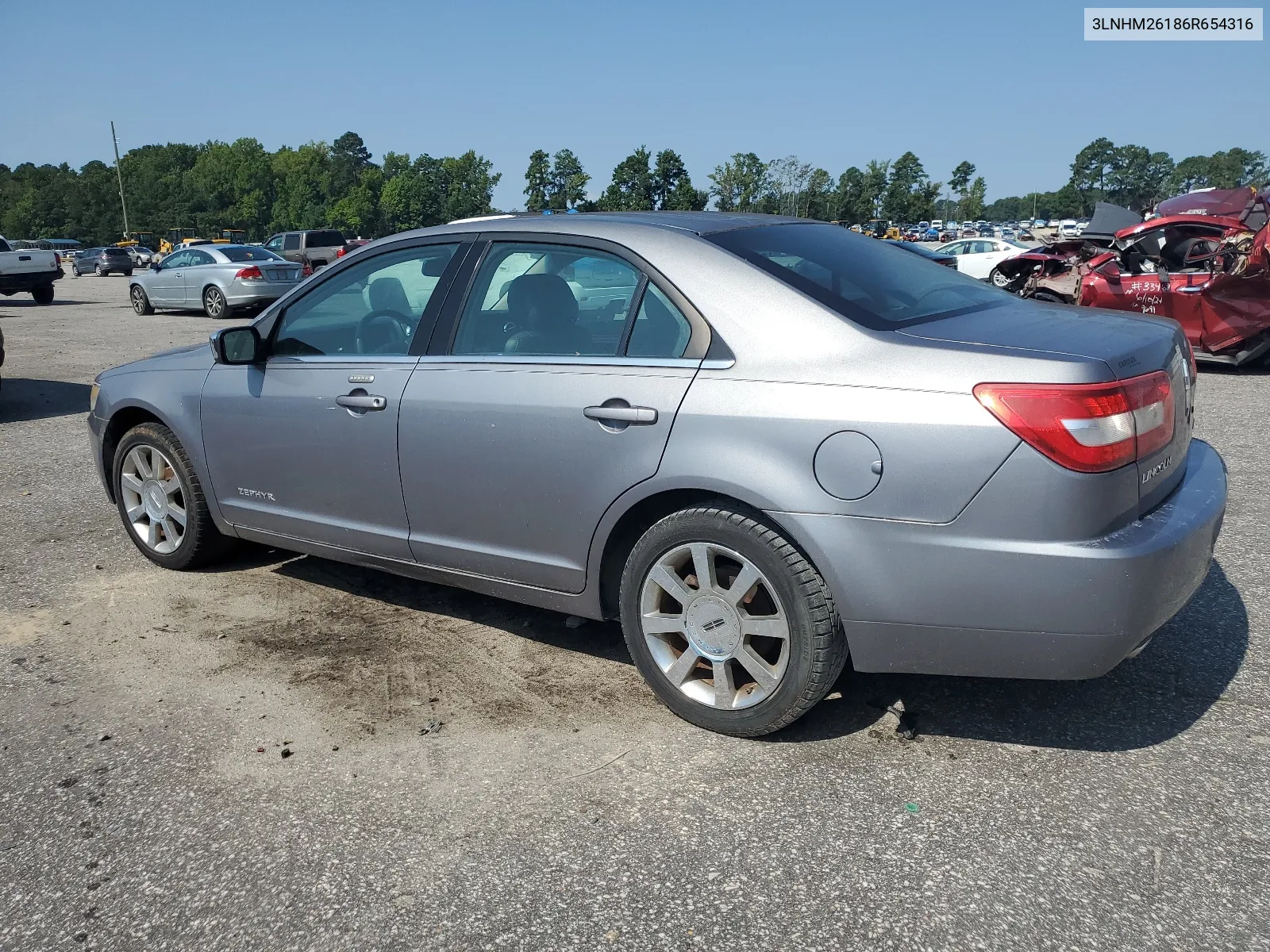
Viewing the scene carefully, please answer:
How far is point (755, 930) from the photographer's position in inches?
92.7

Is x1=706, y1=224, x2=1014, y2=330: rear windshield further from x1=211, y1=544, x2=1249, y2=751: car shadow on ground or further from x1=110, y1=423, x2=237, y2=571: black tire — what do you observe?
x1=110, y1=423, x2=237, y2=571: black tire

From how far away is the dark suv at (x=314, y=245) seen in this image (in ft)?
100

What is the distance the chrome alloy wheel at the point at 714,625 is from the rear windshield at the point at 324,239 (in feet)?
97.9

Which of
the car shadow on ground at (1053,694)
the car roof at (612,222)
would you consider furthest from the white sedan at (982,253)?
the car roof at (612,222)

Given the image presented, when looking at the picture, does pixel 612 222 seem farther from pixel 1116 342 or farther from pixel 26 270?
pixel 26 270

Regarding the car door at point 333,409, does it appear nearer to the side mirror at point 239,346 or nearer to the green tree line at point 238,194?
the side mirror at point 239,346

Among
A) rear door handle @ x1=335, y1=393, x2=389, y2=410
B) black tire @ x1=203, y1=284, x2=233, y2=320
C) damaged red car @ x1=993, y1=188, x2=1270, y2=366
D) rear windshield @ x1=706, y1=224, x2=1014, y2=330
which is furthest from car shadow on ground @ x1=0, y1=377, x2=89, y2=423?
damaged red car @ x1=993, y1=188, x2=1270, y2=366

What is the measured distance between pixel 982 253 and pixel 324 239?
1939 cm

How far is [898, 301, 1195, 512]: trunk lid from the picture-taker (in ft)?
9.30

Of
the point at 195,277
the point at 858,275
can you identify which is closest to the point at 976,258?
the point at 195,277

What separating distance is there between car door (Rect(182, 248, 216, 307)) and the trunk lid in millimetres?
20381

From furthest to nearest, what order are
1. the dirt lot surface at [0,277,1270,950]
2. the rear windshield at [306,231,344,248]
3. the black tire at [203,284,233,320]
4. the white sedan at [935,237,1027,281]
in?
the rear windshield at [306,231,344,248] < the white sedan at [935,237,1027,281] < the black tire at [203,284,233,320] < the dirt lot surface at [0,277,1270,950]

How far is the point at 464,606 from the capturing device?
14.8 feet

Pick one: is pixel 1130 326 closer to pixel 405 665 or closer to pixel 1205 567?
pixel 1205 567
